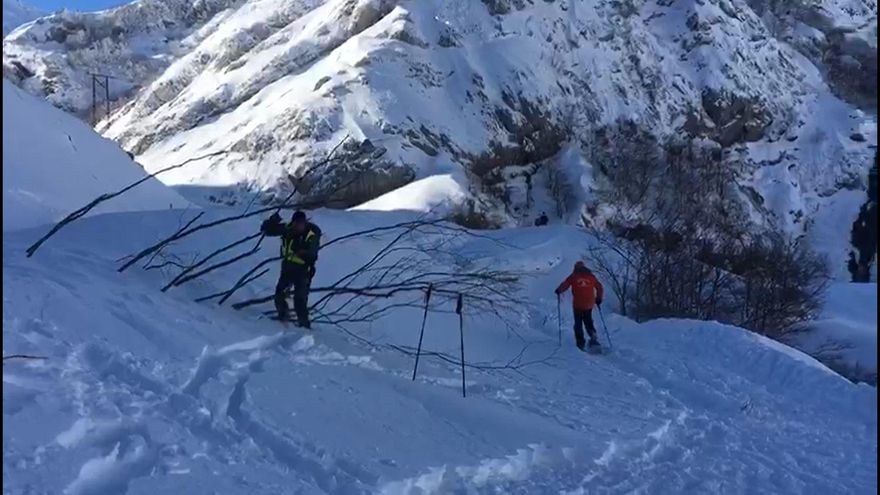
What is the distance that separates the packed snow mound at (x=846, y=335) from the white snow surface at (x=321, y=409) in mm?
10478

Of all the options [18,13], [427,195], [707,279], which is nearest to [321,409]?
[707,279]

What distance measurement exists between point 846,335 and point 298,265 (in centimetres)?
1996

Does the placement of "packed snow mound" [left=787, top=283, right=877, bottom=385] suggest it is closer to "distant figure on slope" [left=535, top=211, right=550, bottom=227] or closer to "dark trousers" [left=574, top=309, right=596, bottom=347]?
"dark trousers" [left=574, top=309, right=596, bottom=347]

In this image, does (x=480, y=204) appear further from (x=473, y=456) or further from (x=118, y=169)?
(x=473, y=456)

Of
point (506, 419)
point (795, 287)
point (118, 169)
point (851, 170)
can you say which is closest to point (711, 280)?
point (795, 287)

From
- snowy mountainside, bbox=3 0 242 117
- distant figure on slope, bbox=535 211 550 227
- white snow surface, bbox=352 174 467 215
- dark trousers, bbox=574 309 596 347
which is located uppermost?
snowy mountainside, bbox=3 0 242 117

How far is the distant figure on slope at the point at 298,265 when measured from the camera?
823 centimetres

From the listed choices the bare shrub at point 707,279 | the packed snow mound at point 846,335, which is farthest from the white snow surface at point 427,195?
the packed snow mound at point 846,335

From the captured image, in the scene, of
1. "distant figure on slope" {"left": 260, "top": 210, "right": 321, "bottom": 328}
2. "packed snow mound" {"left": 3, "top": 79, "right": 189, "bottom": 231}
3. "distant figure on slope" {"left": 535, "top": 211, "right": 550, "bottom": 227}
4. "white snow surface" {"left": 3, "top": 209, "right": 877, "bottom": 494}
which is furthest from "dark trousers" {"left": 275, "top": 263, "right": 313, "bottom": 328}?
"distant figure on slope" {"left": 535, "top": 211, "right": 550, "bottom": 227}

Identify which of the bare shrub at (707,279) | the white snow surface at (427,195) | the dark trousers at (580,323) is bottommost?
the white snow surface at (427,195)

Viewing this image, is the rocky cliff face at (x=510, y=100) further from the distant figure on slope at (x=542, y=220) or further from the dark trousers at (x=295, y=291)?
the dark trousers at (x=295, y=291)

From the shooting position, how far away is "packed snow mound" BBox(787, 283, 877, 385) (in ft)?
68.2

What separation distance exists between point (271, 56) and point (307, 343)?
56.3 m

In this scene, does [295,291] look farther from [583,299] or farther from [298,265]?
[583,299]
